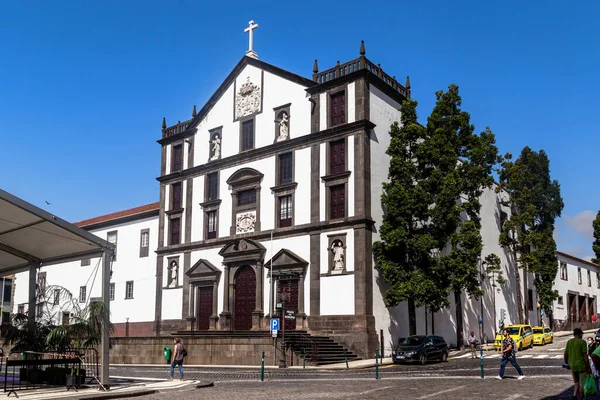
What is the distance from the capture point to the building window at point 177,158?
48.2 m

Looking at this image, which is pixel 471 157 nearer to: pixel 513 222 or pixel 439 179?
pixel 439 179

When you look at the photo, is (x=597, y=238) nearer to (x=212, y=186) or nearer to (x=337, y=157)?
(x=337, y=157)

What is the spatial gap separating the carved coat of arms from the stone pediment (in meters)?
10.2

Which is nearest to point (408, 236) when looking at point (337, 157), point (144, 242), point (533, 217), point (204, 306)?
point (337, 157)

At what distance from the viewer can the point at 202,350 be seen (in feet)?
114

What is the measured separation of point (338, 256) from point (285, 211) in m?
5.30

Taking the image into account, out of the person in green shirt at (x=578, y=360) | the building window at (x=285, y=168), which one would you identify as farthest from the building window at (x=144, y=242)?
the person in green shirt at (x=578, y=360)

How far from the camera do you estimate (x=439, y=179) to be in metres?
36.9

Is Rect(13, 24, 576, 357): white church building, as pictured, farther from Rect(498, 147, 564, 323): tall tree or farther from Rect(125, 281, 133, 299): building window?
Rect(498, 147, 564, 323): tall tree

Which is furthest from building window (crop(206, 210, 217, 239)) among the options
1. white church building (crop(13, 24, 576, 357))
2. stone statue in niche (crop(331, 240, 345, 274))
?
stone statue in niche (crop(331, 240, 345, 274))

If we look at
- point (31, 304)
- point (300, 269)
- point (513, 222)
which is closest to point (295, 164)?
point (300, 269)

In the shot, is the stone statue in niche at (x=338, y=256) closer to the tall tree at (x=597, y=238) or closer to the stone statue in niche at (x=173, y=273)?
the stone statue in niche at (x=173, y=273)

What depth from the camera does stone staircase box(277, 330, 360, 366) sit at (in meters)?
32.5

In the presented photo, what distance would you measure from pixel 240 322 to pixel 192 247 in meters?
7.16
